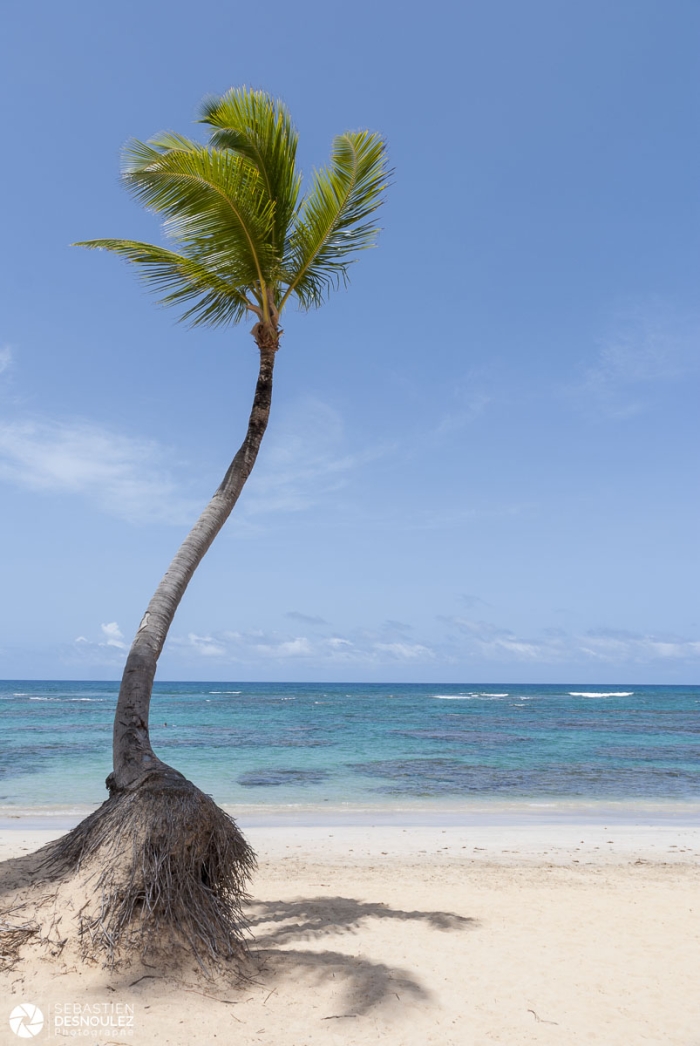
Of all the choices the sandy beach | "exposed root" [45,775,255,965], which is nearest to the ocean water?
the sandy beach

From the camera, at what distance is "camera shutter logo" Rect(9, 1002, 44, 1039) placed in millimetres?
3944

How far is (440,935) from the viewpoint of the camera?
6.06m

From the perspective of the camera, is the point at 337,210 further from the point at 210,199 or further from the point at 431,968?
the point at 431,968

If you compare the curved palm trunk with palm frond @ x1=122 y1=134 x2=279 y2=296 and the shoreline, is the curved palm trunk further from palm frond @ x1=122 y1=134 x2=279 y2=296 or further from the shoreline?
the shoreline

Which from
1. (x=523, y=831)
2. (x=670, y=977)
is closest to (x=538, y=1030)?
(x=670, y=977)

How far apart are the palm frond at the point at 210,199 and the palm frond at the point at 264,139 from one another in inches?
4.7

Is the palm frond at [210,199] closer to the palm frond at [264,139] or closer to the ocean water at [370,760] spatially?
the palm frond at [264,139]

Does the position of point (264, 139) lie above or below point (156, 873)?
above

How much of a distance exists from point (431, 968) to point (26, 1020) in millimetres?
2842

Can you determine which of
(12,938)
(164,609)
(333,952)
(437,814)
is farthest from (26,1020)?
(437,814)

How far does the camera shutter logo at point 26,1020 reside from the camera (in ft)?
12.9

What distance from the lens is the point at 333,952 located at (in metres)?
5.48

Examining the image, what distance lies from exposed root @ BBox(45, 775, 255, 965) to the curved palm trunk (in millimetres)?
213

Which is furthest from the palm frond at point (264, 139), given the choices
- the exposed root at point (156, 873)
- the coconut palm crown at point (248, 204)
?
the exposed root at point (156, 873)
